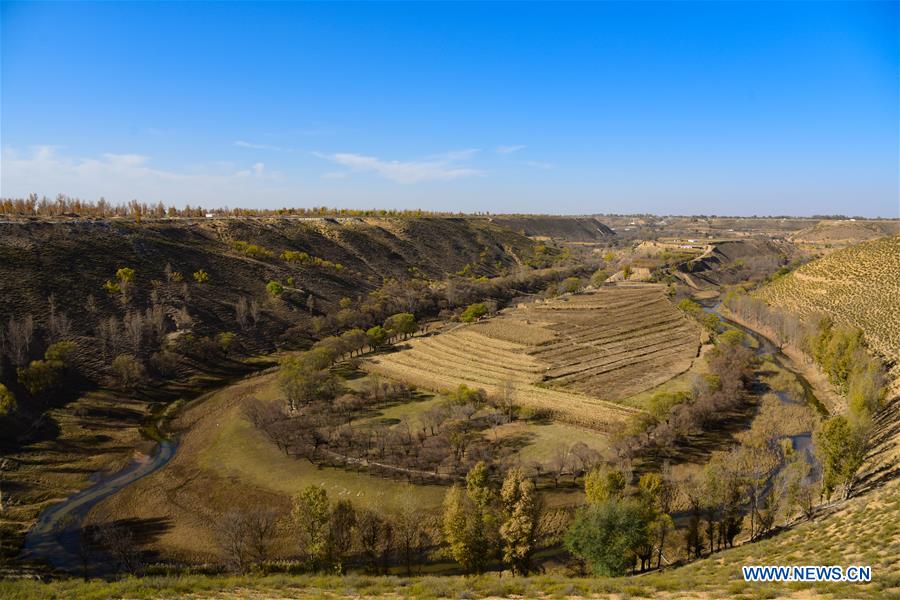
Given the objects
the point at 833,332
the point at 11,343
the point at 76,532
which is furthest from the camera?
the point at 833,332

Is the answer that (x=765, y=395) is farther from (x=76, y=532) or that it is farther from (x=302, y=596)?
(x=76, y=532)

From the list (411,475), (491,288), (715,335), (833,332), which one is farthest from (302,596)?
(491,288)

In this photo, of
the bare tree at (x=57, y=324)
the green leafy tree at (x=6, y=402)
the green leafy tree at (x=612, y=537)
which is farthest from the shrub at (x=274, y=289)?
the green leafy tree at (x=612, y=537)

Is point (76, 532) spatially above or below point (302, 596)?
below

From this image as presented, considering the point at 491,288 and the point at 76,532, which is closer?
the point at 76,532

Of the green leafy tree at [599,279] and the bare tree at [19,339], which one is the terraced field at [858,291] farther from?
the bare tree at [19,339]

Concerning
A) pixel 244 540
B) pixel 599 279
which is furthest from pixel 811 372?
pixel 599 279

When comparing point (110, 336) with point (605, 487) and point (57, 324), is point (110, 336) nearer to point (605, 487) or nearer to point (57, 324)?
point (57, 324)
